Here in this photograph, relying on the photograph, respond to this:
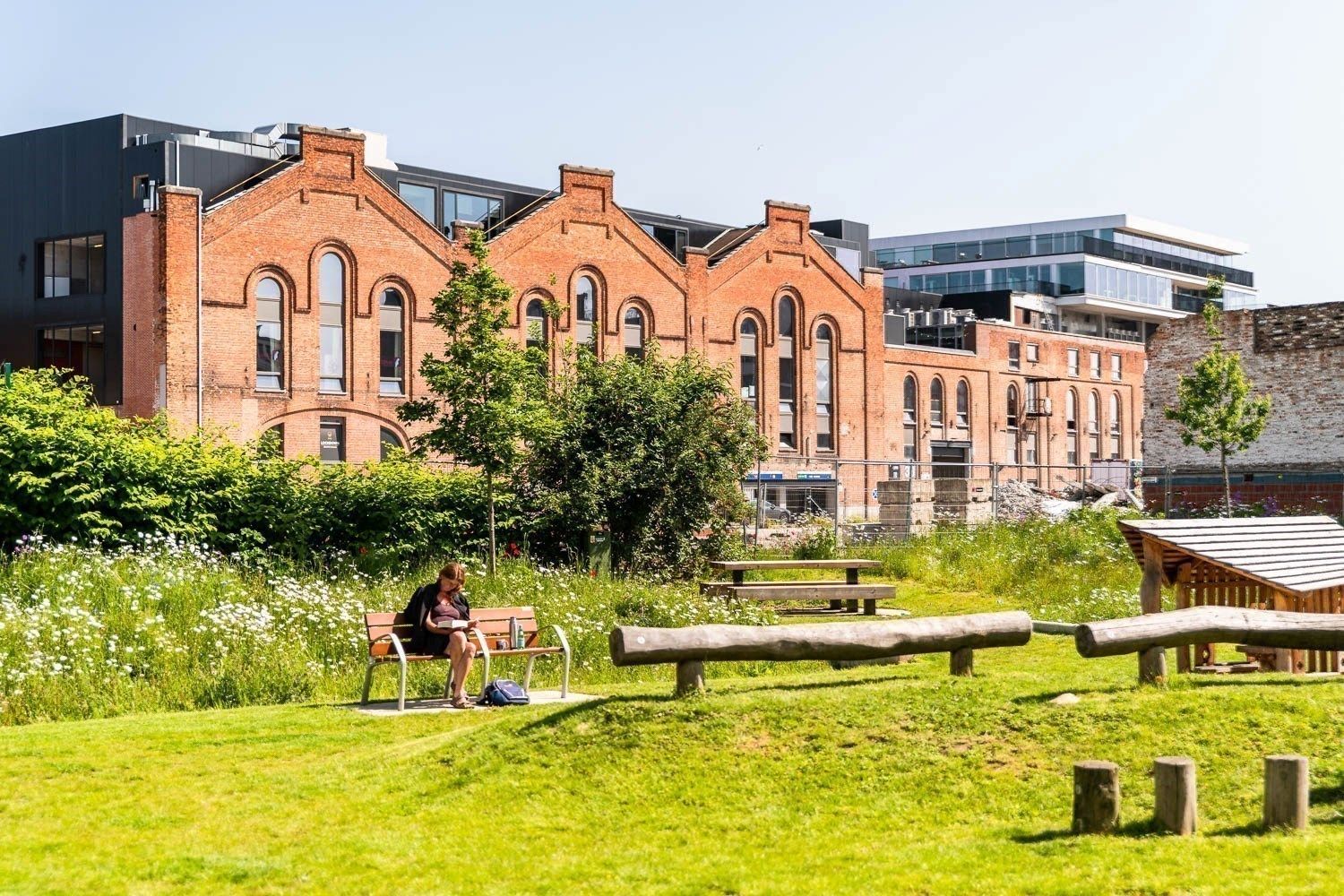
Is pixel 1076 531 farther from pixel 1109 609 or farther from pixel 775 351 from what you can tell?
pixel 775 351

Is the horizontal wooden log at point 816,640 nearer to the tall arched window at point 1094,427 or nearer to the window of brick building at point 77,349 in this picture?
the window of brick building at point 77,349

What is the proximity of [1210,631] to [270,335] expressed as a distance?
35.4 meters

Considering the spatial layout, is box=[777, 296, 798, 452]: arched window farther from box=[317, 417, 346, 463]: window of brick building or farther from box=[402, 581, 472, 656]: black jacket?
box=[402, 581, 472, 656]: black jacket

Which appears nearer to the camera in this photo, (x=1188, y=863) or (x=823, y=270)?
(x=1188, y=863)

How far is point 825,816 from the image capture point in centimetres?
921

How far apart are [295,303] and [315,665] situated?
98.3 ft

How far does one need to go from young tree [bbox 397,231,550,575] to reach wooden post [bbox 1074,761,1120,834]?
13.9 m

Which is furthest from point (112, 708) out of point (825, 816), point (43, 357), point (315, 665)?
point (43, 357)

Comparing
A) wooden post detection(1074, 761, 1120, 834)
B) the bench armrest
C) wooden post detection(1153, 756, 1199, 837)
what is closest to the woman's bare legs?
the bench armrest

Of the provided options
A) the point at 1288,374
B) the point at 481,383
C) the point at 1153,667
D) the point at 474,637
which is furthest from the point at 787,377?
the point at 1153,667

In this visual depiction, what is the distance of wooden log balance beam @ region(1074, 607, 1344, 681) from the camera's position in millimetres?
10922

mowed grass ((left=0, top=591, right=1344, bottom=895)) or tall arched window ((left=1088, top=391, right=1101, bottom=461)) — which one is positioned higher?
tall arched window ((left=1088, top=391, right=1101, bottom=461))

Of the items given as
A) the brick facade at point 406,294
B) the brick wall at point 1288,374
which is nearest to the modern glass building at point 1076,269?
the brick facade at point 406,294

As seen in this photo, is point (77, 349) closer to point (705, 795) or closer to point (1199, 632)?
point (705, 795)
